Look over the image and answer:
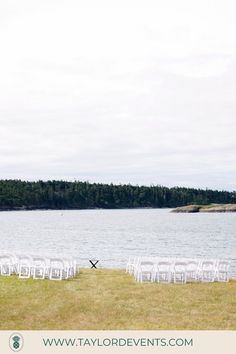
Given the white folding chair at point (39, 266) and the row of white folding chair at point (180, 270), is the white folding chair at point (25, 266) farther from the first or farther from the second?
the row of white folding chair at point (180, 270)

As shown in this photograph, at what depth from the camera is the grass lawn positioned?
13.1 metres

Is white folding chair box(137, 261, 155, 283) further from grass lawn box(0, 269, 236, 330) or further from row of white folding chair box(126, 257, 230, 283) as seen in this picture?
grass lawn box(0, 269, 236, 330)

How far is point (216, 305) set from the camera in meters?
15.3

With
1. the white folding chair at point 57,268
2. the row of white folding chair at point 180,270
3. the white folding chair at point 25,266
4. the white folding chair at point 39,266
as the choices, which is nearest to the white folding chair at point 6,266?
the white folding chair at point 25,266

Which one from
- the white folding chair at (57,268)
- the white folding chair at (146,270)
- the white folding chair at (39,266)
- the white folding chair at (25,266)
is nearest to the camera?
the white folding chair at (146,270)

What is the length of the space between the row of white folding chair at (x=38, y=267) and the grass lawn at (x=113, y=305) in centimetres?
99

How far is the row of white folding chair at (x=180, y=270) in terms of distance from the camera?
19.9 metres

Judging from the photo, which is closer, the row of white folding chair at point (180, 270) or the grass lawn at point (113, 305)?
the grass lawn at point (113, 305)

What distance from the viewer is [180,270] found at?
1992 centimetres

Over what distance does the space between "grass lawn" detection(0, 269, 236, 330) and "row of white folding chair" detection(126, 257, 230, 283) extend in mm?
702
